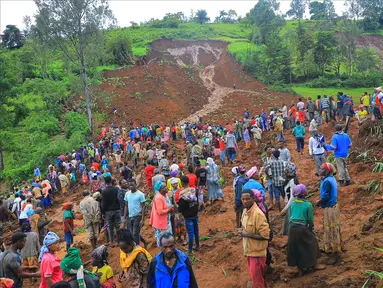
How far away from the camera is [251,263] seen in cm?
492

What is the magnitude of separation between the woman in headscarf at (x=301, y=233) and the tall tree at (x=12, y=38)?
183 feet

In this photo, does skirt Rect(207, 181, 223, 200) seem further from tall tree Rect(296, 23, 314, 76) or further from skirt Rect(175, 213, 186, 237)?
tall tree Rect(296, 23, 314, 76)

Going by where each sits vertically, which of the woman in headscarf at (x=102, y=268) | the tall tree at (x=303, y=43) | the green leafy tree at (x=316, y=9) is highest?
the green leafy tree at (x=316, y=9)

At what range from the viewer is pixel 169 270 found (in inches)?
151

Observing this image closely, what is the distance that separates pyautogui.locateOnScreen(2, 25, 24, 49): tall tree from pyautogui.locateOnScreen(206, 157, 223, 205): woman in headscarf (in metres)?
51.2

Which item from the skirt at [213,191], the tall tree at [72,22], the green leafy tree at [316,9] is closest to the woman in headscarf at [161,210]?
the skirt at [213,191]

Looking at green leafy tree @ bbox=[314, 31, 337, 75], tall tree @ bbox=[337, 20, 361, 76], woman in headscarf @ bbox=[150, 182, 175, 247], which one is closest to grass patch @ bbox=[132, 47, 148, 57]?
green leafy tree @ bbox=[314, 31, 337, 75]

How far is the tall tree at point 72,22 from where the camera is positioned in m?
25.5

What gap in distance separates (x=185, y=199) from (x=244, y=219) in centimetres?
198

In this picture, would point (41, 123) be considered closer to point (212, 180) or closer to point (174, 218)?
point (212, 180)

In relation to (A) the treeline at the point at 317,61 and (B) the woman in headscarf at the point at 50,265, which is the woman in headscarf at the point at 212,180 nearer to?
(B) the woman in headscarf at the point at 50,265

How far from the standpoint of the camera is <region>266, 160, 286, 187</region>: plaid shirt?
8.21 metres

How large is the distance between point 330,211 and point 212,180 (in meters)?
4.99

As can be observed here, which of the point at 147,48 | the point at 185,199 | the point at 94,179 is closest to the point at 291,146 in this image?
the point at 94,179
